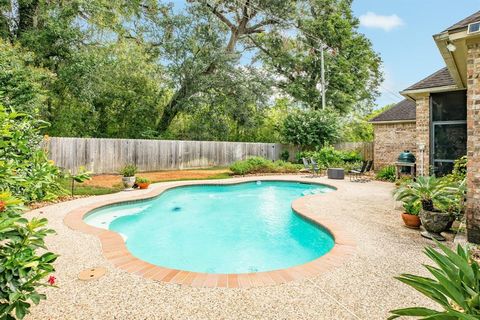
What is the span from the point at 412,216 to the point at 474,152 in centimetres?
154

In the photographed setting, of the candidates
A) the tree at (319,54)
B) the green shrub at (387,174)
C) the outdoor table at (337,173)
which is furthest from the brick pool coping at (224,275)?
the tree at (319,54)

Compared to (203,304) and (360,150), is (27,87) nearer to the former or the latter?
(203,304)

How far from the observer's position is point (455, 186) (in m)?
5.16

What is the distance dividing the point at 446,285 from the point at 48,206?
8.16 meters

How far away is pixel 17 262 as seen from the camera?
150cm

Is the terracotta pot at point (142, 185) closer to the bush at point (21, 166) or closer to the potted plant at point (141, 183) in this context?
the potted plant at point (141, 183)

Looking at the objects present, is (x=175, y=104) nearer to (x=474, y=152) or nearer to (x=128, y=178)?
(x=128, y=178)

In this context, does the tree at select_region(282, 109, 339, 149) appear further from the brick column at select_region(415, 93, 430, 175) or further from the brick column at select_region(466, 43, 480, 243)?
the brick column at select_region(466, 43, 480, 243)

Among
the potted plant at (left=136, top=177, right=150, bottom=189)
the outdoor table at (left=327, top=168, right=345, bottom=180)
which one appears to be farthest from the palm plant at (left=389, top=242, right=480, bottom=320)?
the outdoor table at (left=327, top=168, right=345, bottom=180)

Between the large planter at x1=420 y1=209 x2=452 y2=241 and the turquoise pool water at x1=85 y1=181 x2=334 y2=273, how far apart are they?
1.62 meters

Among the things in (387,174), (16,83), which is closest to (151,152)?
(16,83)

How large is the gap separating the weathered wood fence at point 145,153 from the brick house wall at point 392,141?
6931mm

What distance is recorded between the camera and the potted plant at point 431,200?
15.1ft

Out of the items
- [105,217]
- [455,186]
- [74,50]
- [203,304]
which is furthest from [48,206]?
[74,50]
